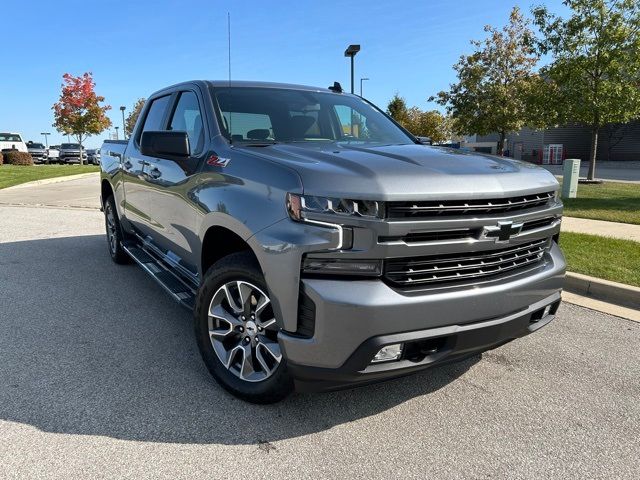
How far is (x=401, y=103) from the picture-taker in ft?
157

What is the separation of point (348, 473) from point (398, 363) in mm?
556

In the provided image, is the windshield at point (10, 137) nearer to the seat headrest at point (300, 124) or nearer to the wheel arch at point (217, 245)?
the seat headrest at point (300, 124)

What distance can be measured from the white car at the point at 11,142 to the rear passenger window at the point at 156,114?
1521 inches

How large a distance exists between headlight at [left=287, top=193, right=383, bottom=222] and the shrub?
35.0 m

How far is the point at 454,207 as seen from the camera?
8.32 feet

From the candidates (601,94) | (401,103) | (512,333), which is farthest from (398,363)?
(401,103)

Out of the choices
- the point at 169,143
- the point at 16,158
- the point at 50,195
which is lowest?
the point at 50,195

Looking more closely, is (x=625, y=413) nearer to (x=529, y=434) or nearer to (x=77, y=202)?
(x=529, y=434)

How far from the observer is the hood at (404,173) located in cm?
246

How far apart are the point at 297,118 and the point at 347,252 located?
188 centimetres

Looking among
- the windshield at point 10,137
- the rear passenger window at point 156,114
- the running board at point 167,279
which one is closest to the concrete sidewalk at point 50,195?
the rear passenger window at point 156,114

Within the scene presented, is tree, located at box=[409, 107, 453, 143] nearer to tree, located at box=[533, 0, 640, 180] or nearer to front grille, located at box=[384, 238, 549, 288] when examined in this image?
tree, located at box=[533, 0, 640, 180]

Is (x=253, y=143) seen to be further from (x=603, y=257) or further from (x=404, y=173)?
(x=603, y=257)

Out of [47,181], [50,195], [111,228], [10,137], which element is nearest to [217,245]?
[111,228]
